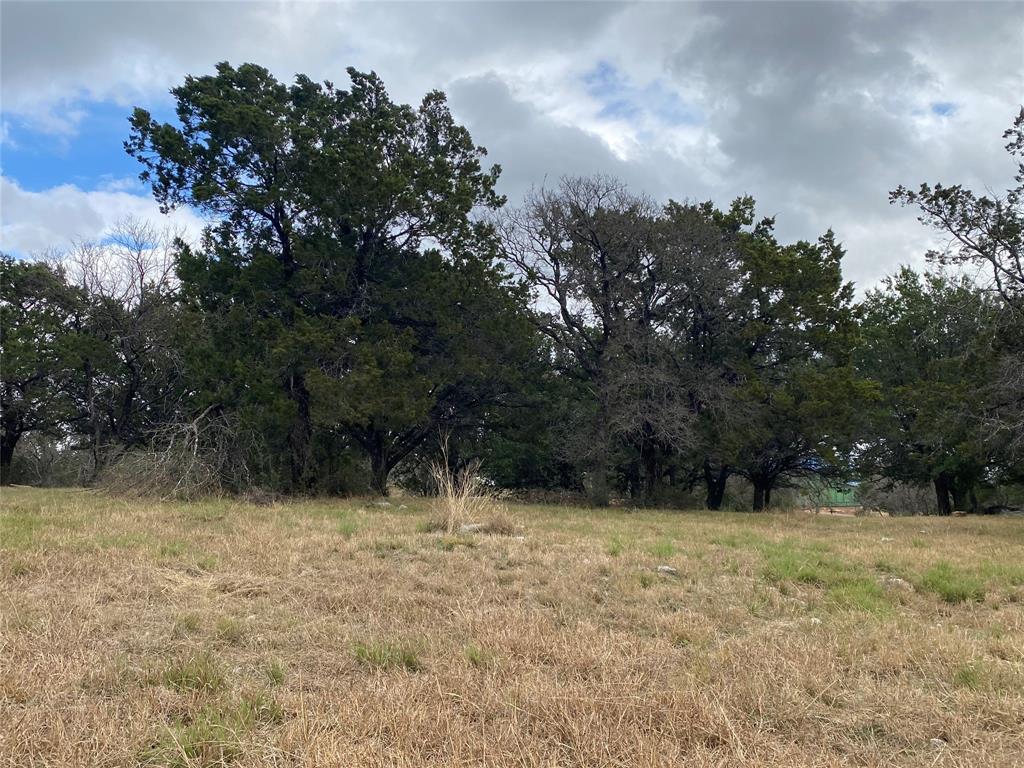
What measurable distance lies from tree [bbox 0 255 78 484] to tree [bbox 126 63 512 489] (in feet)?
39.1

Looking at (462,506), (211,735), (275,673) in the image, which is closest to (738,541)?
(462,506)

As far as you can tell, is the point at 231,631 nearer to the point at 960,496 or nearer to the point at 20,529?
the point at 20,529

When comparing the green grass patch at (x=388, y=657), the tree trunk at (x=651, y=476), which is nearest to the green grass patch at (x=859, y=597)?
the green grass patch at (x=388, y=657)

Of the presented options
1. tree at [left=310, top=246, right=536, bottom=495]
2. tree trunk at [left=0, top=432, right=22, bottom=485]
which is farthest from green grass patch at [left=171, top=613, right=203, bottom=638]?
tree trunk at [left=0, top=432, right=22, bottom=485]

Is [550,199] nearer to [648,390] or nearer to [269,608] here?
[648,390]

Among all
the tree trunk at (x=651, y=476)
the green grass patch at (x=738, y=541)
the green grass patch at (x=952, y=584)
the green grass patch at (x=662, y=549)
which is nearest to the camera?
the green grass patch at (x=952, y=584)

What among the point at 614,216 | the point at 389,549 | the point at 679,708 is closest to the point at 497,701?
the point at 679,708

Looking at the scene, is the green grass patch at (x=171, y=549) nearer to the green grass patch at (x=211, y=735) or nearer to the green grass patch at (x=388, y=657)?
the green grass patch at (x=388, y=657)

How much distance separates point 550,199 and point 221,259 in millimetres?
9306

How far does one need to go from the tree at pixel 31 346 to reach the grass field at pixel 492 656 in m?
22.1

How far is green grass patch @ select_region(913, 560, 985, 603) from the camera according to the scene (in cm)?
634

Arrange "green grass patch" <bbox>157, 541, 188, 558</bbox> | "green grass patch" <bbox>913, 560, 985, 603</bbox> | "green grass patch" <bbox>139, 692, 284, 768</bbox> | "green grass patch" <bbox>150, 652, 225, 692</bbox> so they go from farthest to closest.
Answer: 1. "green grass patch" <bbox>157, 541, 188, 558</bbox>
2. "green grass patch" <bbox>913, 560, 985, 603</bbox>
3. "green grass patch" <bbox>150, 652, 225, 692</bbox>
4. "green grass patch" <bbox>139, 692, 284, 768</bbox>

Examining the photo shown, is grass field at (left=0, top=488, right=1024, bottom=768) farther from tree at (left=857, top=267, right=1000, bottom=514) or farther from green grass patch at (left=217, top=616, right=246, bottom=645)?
tree at (left=857, top=267, right=1000, bottom=514)

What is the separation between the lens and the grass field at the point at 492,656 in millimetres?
3029
